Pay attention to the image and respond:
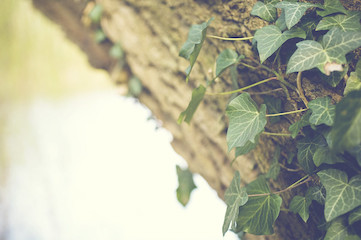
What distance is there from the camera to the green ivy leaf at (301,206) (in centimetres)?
60

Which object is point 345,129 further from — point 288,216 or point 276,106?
point 288,216

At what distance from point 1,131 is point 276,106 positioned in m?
2.19

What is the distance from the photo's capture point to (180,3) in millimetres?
875

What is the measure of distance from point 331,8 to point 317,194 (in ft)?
1.17

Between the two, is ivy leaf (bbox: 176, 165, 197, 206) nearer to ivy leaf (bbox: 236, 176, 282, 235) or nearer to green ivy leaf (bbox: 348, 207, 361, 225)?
ivy leaf (bbox: 236, 176, 282, 235)

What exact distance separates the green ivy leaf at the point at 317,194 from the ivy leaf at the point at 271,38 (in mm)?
281

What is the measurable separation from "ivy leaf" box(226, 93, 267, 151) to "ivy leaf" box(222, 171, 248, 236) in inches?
3.6

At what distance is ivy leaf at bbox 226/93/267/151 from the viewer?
577 millimetres

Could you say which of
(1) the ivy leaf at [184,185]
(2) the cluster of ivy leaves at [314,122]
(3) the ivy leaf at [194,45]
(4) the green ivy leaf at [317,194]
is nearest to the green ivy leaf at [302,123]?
(2) the cluster of ivy leaves at [314,122]

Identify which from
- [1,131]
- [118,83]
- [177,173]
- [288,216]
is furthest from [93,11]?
[1,131]

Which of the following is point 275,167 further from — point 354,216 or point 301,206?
point 354,216

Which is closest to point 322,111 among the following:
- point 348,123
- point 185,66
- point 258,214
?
point 348,123

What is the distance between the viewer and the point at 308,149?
0.58 m

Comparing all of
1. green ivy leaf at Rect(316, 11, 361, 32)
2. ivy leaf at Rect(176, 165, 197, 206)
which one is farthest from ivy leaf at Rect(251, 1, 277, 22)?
ivy leaf at Rect(176, 165, 197, 206)
